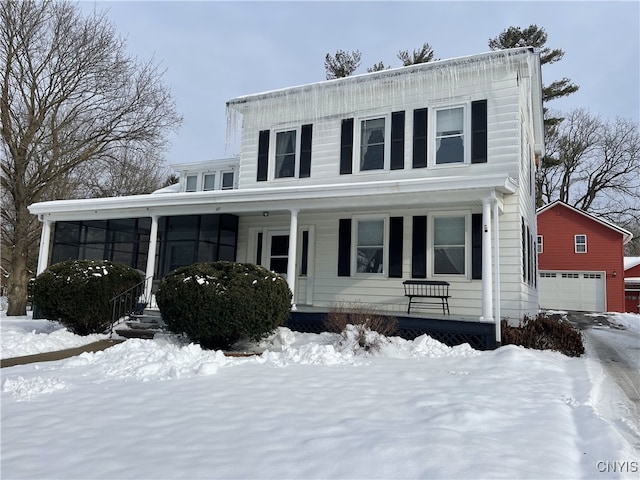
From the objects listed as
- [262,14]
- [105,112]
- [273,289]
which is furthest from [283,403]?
[105,112]

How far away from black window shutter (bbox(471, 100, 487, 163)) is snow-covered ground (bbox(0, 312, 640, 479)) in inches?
190

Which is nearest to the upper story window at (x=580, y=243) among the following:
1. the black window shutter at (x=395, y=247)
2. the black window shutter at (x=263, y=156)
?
the black window shutter at (x=395, y=247)

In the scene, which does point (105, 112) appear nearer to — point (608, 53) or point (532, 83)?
point (532, 83)

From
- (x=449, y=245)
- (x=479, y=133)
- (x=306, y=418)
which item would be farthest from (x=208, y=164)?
(x=306, y=418)

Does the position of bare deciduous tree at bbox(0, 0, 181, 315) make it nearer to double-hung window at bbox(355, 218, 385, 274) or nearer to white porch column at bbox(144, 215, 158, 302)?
white porch column at bbox(144, 215, 158, 302)

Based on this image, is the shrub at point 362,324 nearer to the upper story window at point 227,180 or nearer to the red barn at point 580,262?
the upper story window at point 227,180

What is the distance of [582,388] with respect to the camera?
550cm

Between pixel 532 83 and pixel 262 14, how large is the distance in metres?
7.66

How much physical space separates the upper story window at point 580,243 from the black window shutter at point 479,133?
16.8 meters

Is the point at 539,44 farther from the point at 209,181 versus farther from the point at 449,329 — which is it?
the point at 449,329

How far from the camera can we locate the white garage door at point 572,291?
2286cm

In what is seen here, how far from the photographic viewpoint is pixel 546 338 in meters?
8.25

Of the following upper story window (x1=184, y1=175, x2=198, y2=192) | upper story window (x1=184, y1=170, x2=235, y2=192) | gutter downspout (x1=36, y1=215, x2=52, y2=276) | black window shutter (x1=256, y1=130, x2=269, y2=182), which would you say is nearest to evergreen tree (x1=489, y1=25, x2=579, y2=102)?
upper story window (x1=184, y1=170, x2=235, y2=192)

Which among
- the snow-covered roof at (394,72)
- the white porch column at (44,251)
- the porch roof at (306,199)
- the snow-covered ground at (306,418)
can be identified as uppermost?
the snow-covered roof at (394,72)
